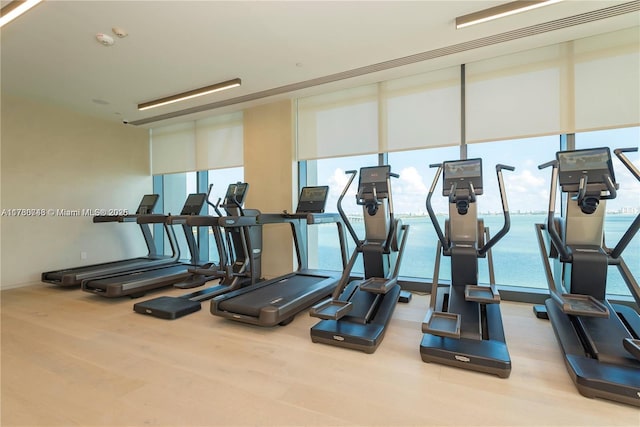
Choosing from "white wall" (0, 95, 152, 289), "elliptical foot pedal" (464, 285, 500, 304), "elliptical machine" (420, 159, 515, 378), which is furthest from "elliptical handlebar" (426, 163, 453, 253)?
"white wall" (0, 95, 152, 289)

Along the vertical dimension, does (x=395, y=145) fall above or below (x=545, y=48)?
below

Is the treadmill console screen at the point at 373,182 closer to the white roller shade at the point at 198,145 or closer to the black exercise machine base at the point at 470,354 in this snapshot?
the black exercise machine base at the point at 470,354

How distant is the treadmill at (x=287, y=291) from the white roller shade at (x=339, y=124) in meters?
0.89

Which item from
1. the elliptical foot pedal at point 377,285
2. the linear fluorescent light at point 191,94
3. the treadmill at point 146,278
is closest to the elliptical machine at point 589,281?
the elliptical foot pedal at point 377,285

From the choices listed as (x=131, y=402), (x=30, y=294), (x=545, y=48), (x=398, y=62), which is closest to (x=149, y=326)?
(x=131, y=402)

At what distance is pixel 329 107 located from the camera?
5.02 m

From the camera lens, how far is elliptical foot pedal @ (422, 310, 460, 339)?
2.28 metres

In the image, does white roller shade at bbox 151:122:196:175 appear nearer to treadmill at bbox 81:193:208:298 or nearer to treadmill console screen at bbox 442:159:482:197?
treadmill at bbox 81:193:208:298

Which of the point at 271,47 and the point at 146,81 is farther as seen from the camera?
the point at 146,81

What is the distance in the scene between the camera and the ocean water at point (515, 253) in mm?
3469

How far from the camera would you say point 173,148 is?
6.79m

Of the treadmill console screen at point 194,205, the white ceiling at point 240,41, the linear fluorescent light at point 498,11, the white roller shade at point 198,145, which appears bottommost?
the treadmill console screen at point 194,205

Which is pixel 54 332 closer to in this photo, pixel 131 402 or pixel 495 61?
pixel 131 402

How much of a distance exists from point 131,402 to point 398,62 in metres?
4.52
